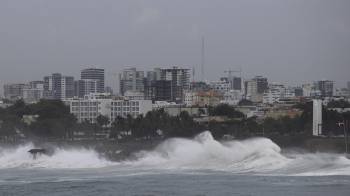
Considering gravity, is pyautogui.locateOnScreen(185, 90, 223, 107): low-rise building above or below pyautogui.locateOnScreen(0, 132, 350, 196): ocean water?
above

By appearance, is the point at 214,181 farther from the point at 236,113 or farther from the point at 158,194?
the point at 236,113

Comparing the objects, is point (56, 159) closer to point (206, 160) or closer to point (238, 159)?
point (206, 160)

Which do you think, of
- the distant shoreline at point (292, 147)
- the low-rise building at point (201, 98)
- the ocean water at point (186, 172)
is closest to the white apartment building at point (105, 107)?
the low-rise building at point (201, 98)

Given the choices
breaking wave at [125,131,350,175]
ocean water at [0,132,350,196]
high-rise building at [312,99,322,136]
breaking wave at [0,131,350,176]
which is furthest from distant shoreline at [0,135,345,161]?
high-rise building at [312,99,322,136]

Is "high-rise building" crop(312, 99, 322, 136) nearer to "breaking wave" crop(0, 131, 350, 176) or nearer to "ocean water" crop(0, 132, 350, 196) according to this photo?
"breaking wave" crop(0, 131, 350, 176)

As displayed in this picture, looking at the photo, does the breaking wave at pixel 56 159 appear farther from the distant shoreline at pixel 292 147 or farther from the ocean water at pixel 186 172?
the distant shoreline at pixel 292 147

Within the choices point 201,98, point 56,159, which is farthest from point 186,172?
point 201,98

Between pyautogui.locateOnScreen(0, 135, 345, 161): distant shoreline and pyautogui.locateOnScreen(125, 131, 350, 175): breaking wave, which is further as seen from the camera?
pyautogui.locateOnScreen(0, 135, 345, 161): distant shoreline
